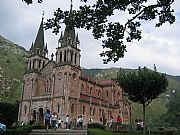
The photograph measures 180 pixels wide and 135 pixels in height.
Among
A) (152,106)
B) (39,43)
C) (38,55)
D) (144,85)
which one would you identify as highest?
(39,43)

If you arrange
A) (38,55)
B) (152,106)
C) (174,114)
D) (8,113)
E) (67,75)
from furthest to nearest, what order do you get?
(152,106) < (174,114) < (38,55) < (8,113) < (67,75)

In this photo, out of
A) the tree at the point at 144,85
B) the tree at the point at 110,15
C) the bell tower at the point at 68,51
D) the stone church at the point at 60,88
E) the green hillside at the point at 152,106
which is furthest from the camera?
the green hillside at the point at 152,106

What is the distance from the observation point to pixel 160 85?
3238 cm

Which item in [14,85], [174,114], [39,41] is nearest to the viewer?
[39,41]

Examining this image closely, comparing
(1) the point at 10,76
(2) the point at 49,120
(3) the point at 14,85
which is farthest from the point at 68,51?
(1) the point at 10,76

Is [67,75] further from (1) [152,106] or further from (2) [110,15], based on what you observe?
(1) [152,106]

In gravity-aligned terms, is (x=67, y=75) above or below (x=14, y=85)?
below

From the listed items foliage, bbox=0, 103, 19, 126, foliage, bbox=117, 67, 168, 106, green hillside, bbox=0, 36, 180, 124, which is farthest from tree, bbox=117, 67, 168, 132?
green hillside, bbox=0, 36, 180, 124

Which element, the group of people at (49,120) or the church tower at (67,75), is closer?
the group of people at (49,120)

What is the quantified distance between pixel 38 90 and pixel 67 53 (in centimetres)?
1132

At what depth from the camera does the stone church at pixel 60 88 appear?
4803cm

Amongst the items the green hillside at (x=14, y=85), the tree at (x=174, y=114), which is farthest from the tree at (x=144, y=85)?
the green hillside at (x=14, y=85)

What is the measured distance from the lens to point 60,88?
160ft

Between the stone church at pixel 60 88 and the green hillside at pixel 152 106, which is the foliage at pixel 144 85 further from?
the green hillside at pixel 152 106
